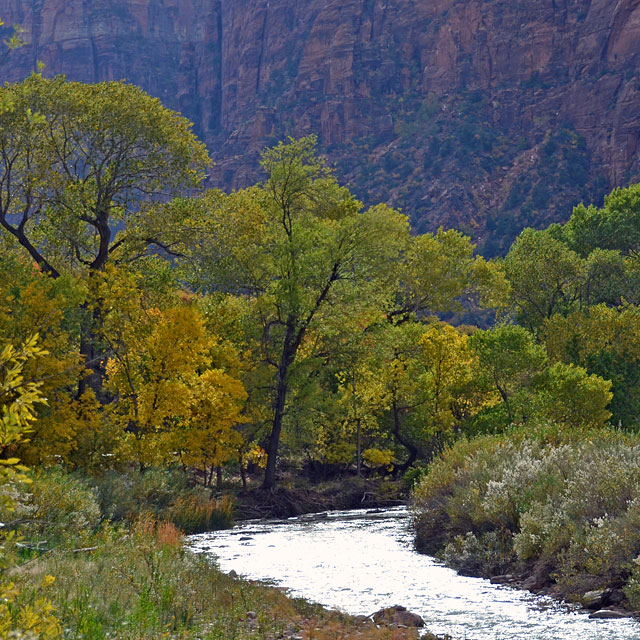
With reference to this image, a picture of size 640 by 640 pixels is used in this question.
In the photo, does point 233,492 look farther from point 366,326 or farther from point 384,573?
point 384,573

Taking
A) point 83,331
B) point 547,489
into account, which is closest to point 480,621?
point 547,489

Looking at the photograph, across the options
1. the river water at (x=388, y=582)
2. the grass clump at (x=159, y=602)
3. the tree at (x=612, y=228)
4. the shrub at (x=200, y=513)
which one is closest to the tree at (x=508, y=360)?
the river water at (x=388, y=582)

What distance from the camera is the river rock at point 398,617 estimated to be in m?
12.1

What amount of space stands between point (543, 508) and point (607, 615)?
15.1 feet

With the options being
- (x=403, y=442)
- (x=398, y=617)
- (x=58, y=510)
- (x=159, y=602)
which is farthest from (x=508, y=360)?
(x=159, y=602)

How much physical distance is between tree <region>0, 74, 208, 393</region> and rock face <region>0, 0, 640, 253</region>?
72537mm

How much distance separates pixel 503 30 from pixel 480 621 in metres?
170

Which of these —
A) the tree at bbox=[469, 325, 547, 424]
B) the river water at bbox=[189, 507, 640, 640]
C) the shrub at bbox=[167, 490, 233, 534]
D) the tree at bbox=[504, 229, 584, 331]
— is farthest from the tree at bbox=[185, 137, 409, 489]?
the tree at bbox=[504, 229, 584, 331]

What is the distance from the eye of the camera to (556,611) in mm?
13477

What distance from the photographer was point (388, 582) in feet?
53.5

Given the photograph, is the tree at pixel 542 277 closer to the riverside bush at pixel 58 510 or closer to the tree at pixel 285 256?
the tree at pixel 285 256

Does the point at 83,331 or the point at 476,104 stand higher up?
the point at 476,104

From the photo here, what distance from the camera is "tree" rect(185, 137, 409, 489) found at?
111ft

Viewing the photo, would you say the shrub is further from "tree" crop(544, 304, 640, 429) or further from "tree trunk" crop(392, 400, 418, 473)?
"tree" crop(544, 304, 640, 429)
